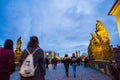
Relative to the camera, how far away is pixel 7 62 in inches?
207

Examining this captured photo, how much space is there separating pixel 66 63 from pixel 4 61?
1367cm

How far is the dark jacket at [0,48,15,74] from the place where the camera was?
17.0 ft

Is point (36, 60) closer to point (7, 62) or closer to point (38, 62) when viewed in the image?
point (38, 62)

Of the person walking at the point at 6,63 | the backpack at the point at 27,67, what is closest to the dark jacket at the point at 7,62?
the person walking at the point at 6,63


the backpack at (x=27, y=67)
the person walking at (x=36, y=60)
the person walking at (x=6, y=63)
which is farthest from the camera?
the person walking at (x=36, y=60)

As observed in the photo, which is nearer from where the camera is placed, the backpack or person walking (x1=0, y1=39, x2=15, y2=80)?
person walking (x1=0, y1=39, x2=15, y2=80)

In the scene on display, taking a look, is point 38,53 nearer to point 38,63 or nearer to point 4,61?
point 38,63

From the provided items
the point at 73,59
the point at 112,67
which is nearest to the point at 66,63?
the point at 73,59

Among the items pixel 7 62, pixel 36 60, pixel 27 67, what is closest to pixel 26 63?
pixel 27 67

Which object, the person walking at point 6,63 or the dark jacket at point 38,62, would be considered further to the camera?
the dark jacket at point 38,62

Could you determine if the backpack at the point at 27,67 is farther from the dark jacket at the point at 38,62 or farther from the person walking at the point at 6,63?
the person walking at the point at 6,63

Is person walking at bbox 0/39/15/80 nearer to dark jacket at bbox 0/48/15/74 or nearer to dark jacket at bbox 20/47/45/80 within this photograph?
dark jacket at bbox 0/48/15/74

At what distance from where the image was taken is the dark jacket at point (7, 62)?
5.18 meters

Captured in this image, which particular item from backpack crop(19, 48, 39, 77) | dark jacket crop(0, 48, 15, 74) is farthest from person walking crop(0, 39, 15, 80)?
backpack crop(19, 48, 39, 77)
